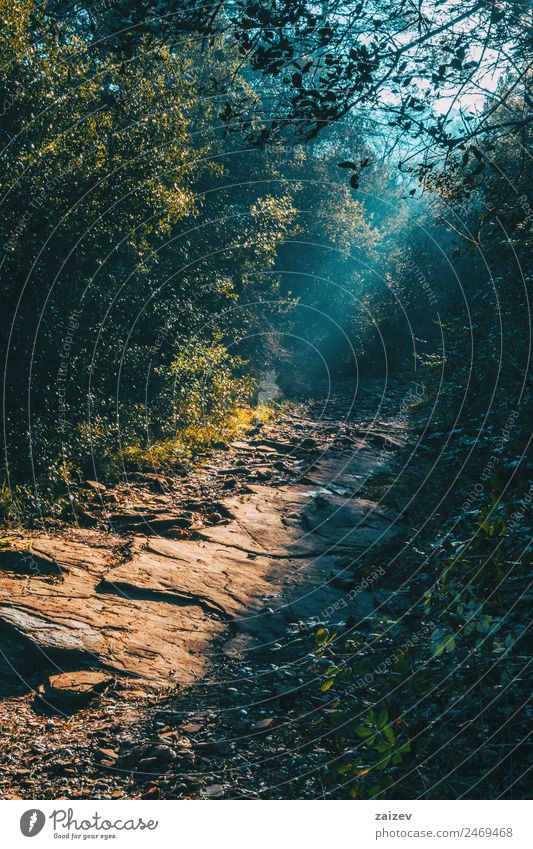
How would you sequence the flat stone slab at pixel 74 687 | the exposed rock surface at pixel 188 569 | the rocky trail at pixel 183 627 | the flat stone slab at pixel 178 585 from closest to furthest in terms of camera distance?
1. the rocky trail at pixel 183 627
2. the flat stone slab at pixel 74 687
3. the flat stone slab at pixel 178 585
4. the exposed rock surface at pixel 188 569

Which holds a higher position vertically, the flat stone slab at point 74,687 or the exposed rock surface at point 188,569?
the exposed rock surface at point 188,569

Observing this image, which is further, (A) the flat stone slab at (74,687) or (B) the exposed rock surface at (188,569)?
(B) the exposed rock surface at (188,569)

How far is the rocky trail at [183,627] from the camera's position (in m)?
5.93

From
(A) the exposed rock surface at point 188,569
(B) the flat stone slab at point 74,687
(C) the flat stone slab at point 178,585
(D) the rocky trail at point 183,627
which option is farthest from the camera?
(A) the exposed rock surface at point 188,569

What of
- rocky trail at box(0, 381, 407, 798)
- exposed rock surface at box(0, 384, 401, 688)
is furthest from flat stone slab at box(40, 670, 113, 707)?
exposed rock surface at box(0, 384, 401, 688)

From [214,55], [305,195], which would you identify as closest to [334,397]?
[305,195]

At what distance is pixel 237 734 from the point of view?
6.54 m

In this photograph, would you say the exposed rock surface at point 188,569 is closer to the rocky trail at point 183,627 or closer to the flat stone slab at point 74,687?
the rocky trail at point 183,627

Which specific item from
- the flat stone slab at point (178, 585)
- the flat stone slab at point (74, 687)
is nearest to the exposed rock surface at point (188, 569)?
the flat stone slab at point (178, 585)

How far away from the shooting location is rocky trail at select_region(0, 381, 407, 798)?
19.5 ft

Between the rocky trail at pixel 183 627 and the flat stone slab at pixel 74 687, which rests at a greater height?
the rocky trail at pixel 183 627

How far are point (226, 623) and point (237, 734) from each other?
9.30 ft

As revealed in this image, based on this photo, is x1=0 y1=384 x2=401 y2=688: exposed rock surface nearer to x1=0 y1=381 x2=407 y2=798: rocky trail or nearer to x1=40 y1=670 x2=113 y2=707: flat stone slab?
x1=0 y1=381 x2=407 y2=798: rocky trail

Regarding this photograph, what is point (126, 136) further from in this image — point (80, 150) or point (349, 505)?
point (349, 505)
